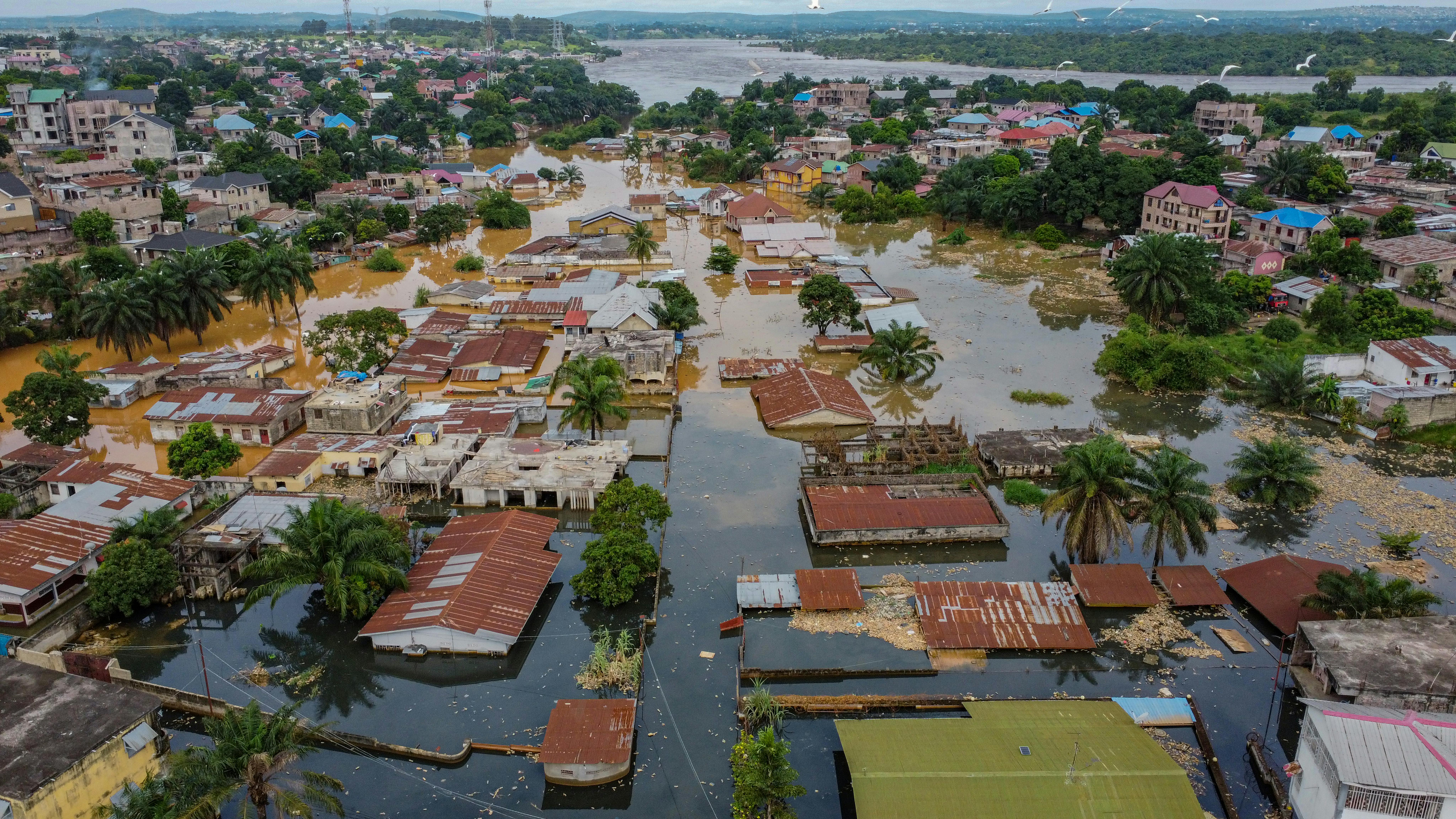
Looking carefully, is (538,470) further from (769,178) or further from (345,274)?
(769,178)

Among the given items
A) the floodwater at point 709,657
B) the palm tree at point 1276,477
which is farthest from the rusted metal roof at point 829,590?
the palm tree at point 1276,477

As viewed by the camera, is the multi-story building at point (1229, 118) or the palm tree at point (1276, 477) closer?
the palm tree at point (1276, 477)

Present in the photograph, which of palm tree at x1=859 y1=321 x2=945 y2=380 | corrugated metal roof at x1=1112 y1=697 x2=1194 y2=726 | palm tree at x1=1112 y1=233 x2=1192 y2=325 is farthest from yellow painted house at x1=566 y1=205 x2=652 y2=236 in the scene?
corrugated metal roof at x1=1112 y1=697 x2=1194 y2=726

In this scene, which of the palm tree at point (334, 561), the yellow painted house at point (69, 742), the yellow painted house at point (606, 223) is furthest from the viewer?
the yellow painted house at point (606, 223)

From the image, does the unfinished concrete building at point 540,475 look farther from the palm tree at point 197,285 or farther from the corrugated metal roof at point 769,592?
the palm tree at point 197,285

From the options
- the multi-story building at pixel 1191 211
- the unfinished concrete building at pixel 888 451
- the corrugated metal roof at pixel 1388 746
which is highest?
the multi-story building at pixel 1191 211

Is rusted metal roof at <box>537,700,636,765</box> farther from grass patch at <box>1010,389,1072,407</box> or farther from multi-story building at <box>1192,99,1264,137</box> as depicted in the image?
multi-story building at <box>1192,99,1264,137</box>

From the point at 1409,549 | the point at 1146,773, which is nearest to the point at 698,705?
the point at 1146,773
